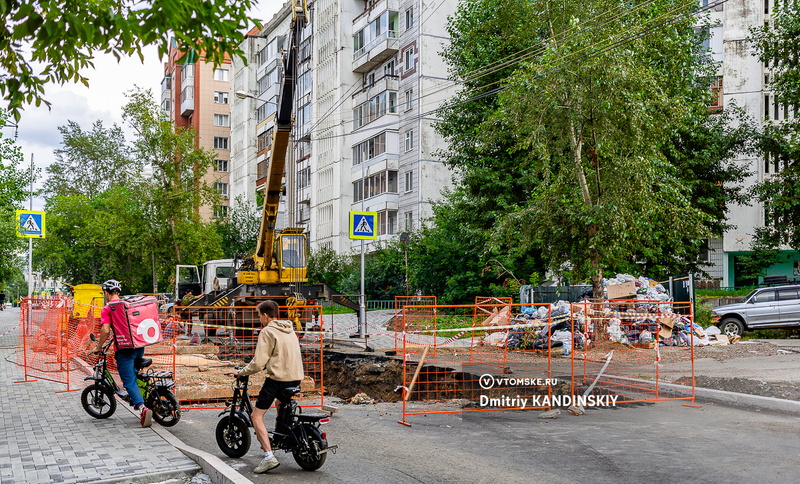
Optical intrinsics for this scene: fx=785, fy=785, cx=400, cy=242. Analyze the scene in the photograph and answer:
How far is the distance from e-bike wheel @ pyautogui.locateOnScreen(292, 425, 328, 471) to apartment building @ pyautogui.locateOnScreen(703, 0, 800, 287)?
35.6m

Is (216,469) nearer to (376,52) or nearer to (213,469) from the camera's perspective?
(213,469)

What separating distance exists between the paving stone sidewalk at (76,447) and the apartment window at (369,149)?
36.3 metres

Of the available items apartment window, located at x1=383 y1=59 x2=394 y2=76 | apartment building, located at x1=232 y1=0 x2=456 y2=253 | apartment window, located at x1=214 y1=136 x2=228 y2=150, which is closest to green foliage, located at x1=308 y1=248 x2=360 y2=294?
apartment building, located at x1=232 y1=0 x2=456 y2=253

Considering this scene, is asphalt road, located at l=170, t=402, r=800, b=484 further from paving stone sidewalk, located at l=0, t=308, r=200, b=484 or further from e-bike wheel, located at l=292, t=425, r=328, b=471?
paving stone sidewalk, located at l=0, t=308, r=200, b=484

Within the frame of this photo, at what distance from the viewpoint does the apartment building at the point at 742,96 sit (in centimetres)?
3925

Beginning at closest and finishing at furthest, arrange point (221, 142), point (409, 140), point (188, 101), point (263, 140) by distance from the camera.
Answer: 1. point (409, 140)
2. point (263, 140)
3. point (221, 142)
4. point (188, 101)

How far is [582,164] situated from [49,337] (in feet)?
42.2

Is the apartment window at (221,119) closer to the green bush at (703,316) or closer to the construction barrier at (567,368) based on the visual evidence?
the green bush at (703,316)

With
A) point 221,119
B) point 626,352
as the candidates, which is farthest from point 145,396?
point 221,119

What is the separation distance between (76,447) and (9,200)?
27.2 meters

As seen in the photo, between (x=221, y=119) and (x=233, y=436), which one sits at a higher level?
(x=221, y=119)

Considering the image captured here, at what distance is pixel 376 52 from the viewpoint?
48.7m

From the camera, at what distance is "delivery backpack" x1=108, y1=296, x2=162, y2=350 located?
944 cm

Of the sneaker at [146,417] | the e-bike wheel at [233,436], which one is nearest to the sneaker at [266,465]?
the e-bike wheel at [233,436]
